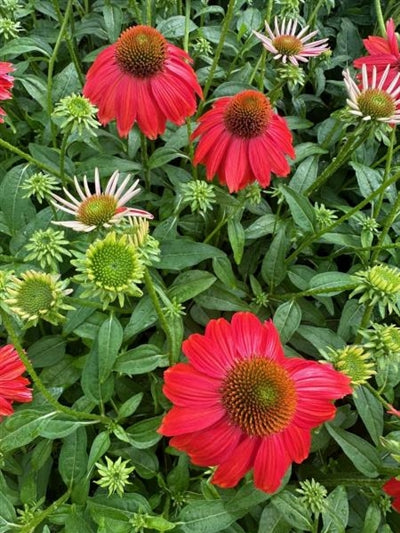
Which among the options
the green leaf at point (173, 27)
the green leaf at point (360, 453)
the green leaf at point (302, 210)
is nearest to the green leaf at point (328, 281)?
the green leaf at point (302, 210)

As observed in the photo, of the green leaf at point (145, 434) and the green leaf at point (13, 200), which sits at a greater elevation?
the green leaf at point (13, 200)

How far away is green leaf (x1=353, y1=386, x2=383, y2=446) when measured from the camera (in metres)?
1.15

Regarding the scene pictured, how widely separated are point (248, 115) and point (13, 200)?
0.57m

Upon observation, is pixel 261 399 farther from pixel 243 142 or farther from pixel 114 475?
pixel 243 142

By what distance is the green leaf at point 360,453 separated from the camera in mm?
1116

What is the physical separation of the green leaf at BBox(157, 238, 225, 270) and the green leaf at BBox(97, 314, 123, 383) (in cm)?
19

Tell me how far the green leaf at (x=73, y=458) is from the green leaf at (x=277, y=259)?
535mm

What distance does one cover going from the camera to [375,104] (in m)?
1.11

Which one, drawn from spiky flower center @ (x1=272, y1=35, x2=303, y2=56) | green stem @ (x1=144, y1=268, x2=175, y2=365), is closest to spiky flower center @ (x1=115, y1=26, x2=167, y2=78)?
spiky flower center @ (x1=272, y1=35, x2=303, y2=56)

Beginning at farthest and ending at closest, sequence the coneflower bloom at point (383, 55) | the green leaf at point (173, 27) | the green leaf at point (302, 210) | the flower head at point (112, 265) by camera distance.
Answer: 1. the green leaf at point (173, 27)
2. the coneflower bloom at point (383, 55)
3. the green leaf at point (302, 210)
4. the flower head at point (112, 265)

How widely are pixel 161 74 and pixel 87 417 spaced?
71 centimetres

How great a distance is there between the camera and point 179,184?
1.34m

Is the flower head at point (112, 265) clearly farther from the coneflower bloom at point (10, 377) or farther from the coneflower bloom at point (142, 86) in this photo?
the coneflower bloom at point (142, 86)

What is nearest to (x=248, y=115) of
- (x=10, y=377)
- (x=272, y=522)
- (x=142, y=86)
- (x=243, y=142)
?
(x=243, y=142)
